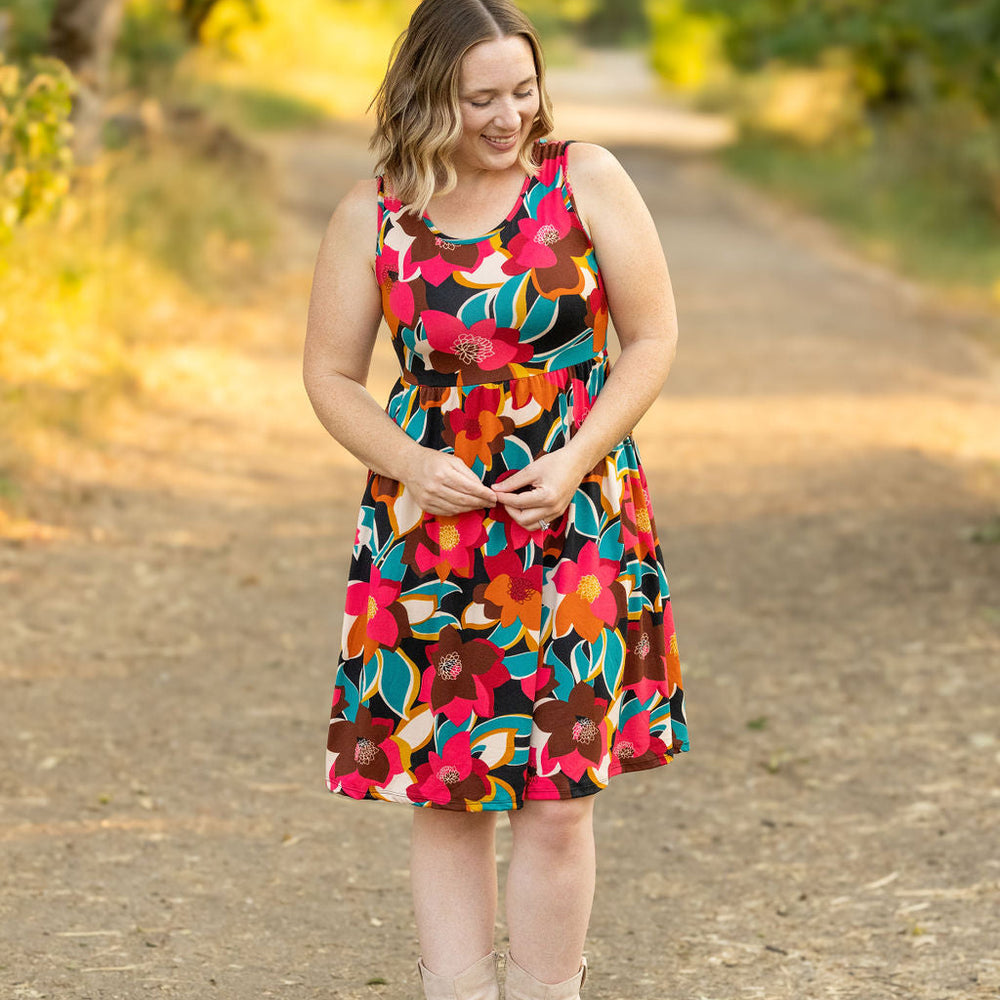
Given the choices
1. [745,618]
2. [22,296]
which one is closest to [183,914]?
[745,618]

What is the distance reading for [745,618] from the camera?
19.1 ft

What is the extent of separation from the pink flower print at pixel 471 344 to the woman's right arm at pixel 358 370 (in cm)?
14

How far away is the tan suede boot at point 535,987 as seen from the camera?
9.04ft

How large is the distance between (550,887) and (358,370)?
36.7 inches

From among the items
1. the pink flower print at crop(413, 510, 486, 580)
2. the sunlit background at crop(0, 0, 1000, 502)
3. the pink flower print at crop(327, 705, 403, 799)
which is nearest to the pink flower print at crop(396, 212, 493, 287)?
the pink flower print at crop(413, 510, 486, 580)

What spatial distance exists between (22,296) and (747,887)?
17.8 ft

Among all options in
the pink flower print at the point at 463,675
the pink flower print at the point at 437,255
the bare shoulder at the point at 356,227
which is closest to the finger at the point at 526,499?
the pink flower print at the point at 463,675

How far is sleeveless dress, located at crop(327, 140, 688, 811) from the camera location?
2.58 m

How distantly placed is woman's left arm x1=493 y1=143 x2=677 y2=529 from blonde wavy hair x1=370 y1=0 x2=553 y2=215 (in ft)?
0.39

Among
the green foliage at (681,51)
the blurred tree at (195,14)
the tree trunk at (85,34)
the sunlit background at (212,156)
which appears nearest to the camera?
the sunlit background at (212,156)

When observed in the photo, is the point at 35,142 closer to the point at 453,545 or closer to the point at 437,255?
the point at 437,255

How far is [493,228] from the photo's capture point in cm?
259

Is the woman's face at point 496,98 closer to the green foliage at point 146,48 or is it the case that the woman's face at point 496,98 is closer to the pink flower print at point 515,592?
the pink flower print at point 515,592

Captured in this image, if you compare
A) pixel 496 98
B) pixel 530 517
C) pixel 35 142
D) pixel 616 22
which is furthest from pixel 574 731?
pixel 616 22
